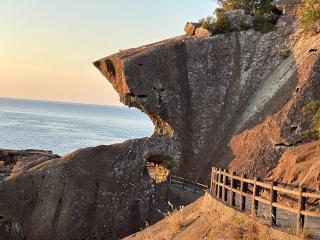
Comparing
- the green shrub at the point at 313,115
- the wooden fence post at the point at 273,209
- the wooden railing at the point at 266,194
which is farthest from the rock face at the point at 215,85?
the wooden fence post at the point at 273,209

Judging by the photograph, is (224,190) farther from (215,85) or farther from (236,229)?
(215,85)

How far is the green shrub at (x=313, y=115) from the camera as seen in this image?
26.7 m

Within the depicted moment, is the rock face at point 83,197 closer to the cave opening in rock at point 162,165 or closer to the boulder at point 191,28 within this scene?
the cave opening in rock at point 162,165

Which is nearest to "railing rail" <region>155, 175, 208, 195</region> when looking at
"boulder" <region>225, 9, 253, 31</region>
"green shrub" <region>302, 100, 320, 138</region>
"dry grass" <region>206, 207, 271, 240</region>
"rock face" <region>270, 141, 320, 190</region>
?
"green shrub" <region>302, 100, 320, 138</region>

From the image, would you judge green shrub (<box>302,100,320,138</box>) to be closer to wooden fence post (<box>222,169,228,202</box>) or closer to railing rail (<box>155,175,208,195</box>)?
railing rail (<box>155,175,208,195</box>)

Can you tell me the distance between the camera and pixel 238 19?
130ft

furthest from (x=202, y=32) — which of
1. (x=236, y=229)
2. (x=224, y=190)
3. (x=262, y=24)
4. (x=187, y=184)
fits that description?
(x=236, y=229)

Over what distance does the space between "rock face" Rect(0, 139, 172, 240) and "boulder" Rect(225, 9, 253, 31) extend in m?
11.6

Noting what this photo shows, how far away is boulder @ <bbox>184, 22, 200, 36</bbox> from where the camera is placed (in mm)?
40125

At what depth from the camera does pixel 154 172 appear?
38562 millimetres

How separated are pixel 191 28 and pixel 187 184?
12.5m

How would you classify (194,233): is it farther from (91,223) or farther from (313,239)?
(91,223)

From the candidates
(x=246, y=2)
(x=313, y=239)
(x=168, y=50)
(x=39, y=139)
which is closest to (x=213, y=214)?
(x=313, y=239)

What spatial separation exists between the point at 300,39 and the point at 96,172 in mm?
17103
